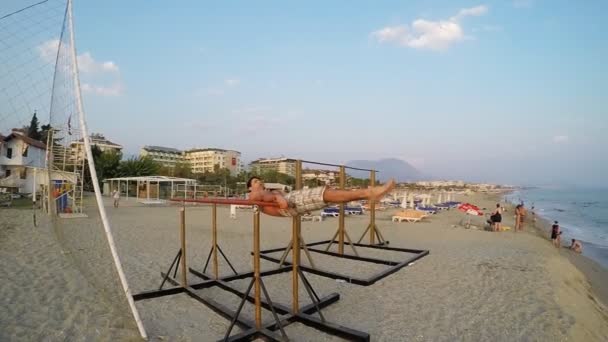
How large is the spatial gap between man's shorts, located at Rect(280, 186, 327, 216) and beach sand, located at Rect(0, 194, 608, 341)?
1458 millimetres

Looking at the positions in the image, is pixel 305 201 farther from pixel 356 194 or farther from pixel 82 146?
pixel 82 146

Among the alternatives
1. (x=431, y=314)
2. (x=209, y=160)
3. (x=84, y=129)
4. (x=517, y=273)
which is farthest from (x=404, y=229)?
(x=209, y=160)

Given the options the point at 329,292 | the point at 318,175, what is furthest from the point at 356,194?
the point at 318,175

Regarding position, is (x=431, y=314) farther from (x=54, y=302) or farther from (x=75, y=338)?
(x=54, y=302)

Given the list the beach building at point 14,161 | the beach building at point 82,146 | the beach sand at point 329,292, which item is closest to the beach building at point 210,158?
the beach building at point 82,146

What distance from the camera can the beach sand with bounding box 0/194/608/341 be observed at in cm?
408

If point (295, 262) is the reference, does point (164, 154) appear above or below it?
above

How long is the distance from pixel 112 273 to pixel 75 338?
2922 mm

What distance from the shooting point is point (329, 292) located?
5.64 meters

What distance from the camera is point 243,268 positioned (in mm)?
7148

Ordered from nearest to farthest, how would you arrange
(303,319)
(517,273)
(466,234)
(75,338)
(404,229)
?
(75,338), (303,319), (517,273), (466,234), (404,229)

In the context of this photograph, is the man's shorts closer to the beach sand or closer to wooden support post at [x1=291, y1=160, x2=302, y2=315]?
wooden support post at [x1=291, y1=160, x2=302, y2=315]

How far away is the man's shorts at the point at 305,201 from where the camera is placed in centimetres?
381

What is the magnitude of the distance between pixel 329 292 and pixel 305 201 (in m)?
2.46
